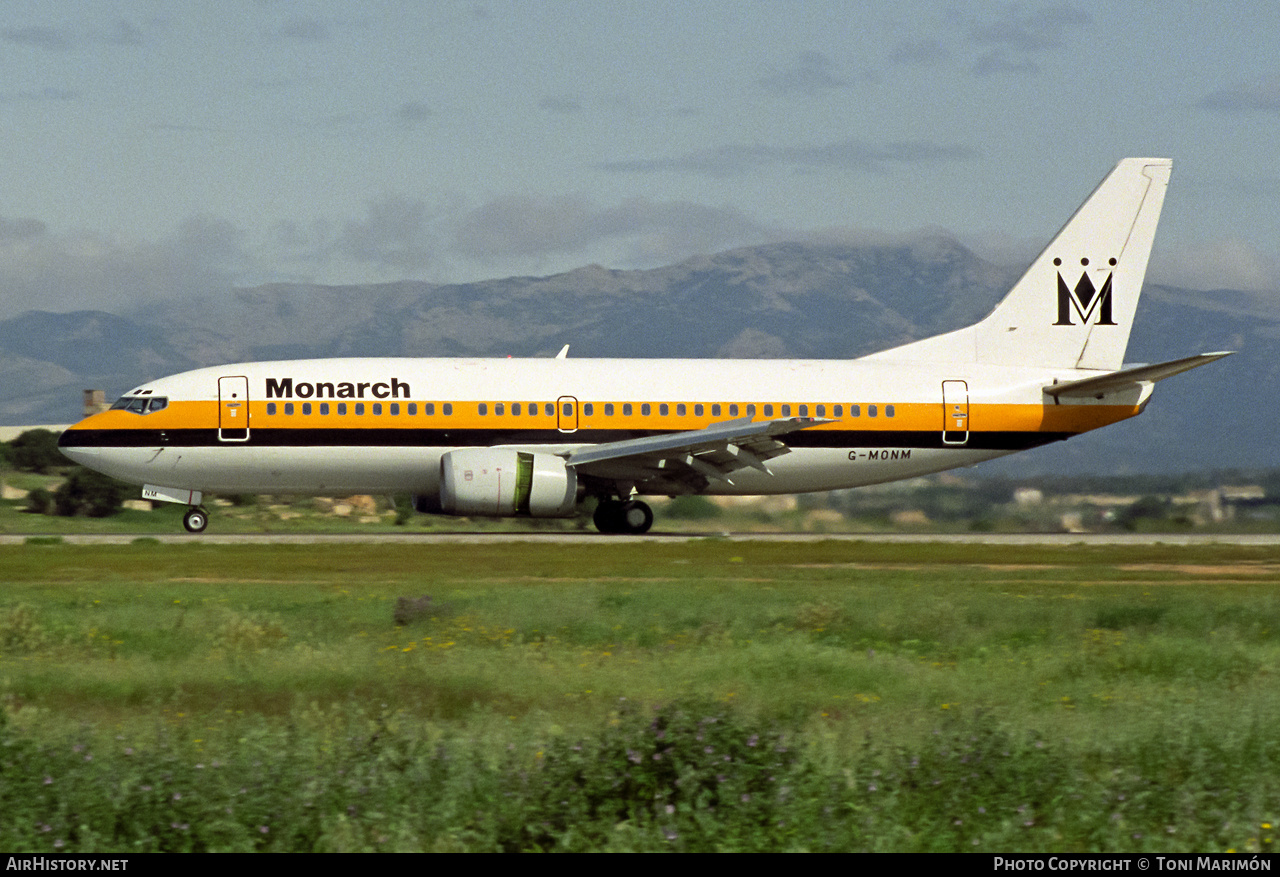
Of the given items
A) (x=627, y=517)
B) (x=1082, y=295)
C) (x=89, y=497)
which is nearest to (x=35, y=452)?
(x=89, y=497)

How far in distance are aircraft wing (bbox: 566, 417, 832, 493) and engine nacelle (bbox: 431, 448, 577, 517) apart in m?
0.88

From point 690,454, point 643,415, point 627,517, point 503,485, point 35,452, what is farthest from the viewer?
point 35,452

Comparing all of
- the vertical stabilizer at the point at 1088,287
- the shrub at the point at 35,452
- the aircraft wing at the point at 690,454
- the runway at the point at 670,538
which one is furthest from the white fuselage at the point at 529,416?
the shrub at the point at 35,452

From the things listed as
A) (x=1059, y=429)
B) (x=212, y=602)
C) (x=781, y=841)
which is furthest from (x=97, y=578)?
(x=1059, y=429)

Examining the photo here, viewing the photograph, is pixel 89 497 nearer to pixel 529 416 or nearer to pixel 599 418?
pixel 529 416

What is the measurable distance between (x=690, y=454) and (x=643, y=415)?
1965mm

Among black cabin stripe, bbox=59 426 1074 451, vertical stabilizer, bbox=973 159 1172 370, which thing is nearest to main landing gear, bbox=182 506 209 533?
black cabin stripe, bbox=59 426 1074 451

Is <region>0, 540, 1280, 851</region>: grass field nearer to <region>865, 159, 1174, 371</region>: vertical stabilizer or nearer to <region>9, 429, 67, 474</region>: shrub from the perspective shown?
<region>865, 159, 1174, 371</region>: vertical stabilizer

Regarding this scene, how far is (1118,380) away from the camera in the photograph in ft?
127

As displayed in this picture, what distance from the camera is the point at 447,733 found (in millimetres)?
13141

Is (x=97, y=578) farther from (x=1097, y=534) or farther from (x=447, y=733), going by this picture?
(x=1097, y=534)

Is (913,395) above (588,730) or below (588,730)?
above

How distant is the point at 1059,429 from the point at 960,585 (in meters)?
14.8

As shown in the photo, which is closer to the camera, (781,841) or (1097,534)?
(781,841)
